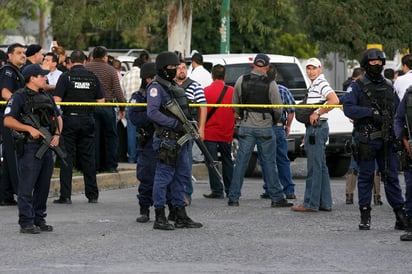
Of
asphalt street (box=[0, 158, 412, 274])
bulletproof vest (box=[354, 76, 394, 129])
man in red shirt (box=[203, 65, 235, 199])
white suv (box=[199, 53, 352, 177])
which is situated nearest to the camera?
asphalt street (box=[0, 158, 412, 274])

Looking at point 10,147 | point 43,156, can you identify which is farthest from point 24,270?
point 10,147

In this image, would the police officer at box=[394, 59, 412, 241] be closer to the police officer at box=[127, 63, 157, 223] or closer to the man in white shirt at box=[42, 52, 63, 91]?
the police officer at box=[127, 63, 157, 223]

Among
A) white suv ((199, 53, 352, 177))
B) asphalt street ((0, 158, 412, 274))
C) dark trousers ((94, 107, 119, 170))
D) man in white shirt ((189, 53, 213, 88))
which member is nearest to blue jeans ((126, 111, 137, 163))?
→ white suv ((199, 53, 352, 177))

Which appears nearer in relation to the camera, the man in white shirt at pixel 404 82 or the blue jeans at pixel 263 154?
the man in white shirt at pixel 404 82

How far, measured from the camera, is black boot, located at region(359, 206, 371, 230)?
13508 millimetres

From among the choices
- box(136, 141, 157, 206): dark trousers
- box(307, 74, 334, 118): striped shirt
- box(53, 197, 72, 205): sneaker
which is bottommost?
box(53, 197, 72, 205): sneaker

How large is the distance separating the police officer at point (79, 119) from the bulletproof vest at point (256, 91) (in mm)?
1888

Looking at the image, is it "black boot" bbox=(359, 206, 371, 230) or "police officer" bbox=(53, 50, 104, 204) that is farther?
"police officer" bbox=(53, 50, 104, 204)

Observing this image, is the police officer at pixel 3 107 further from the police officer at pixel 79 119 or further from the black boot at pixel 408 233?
the black boot at pixel 408 233

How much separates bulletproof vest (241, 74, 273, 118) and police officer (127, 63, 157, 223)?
195 cm

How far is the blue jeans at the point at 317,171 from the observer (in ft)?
51.0

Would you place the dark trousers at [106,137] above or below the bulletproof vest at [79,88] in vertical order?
below

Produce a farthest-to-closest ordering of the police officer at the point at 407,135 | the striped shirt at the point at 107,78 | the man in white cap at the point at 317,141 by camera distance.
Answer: the striped shirt at the point at 107,78 → the man in white cap at the point at 317,141 → the police officer at the point at 407,135

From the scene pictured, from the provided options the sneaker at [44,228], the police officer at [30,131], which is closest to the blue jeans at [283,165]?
the sneaker at [44,228]
